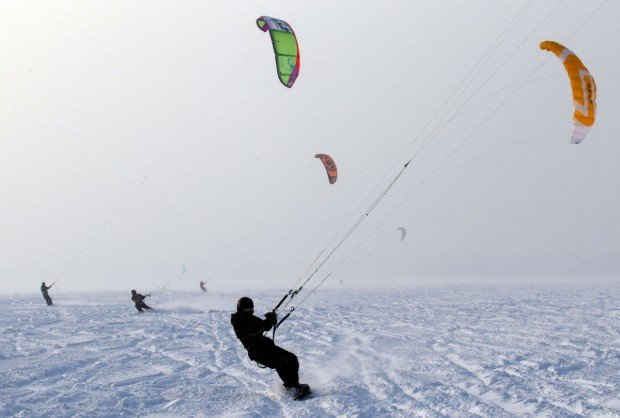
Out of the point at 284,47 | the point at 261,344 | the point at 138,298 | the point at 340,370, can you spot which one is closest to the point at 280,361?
the point at 261,344

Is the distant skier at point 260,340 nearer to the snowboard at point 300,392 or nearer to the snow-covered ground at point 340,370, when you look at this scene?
the snowboard at point 300,392

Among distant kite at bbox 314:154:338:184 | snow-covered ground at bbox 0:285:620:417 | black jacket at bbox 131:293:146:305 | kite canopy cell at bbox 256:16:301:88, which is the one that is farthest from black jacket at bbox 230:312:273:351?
distant kite at bbox 314:154:338:184

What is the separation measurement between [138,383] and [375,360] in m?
3.24

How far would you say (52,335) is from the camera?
1134cm

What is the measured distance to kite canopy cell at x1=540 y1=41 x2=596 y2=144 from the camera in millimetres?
10141

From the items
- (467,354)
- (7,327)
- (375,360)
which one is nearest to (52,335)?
(7,327)

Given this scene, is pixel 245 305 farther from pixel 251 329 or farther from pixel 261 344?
pixel 261 344

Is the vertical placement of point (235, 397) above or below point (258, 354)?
below

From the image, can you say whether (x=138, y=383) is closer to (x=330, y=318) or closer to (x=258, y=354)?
(x=258, y=354)

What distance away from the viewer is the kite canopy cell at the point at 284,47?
44.7ft

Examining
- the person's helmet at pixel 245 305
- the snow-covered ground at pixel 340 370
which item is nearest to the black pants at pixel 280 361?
the snow-covered ground at pixel 340 370

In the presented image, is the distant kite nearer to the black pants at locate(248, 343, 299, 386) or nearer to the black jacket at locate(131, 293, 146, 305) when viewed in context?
the black jacket at locate(131, 293, 146, 305)

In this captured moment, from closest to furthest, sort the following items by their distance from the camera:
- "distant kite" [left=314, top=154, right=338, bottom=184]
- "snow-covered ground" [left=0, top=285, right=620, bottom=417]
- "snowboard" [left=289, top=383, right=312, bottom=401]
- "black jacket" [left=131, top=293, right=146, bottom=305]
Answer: "snow-covered ground" [left=0, top=285, right=620, bottom=417], "snowboard" [left=289, top=383, right=312, bottom=401], "black jacket" [left=131, top=293, right=146, bottom=305], "distant kite" [left=314, top=154, right=338, bottom=184]

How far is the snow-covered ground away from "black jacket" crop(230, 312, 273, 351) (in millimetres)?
554
